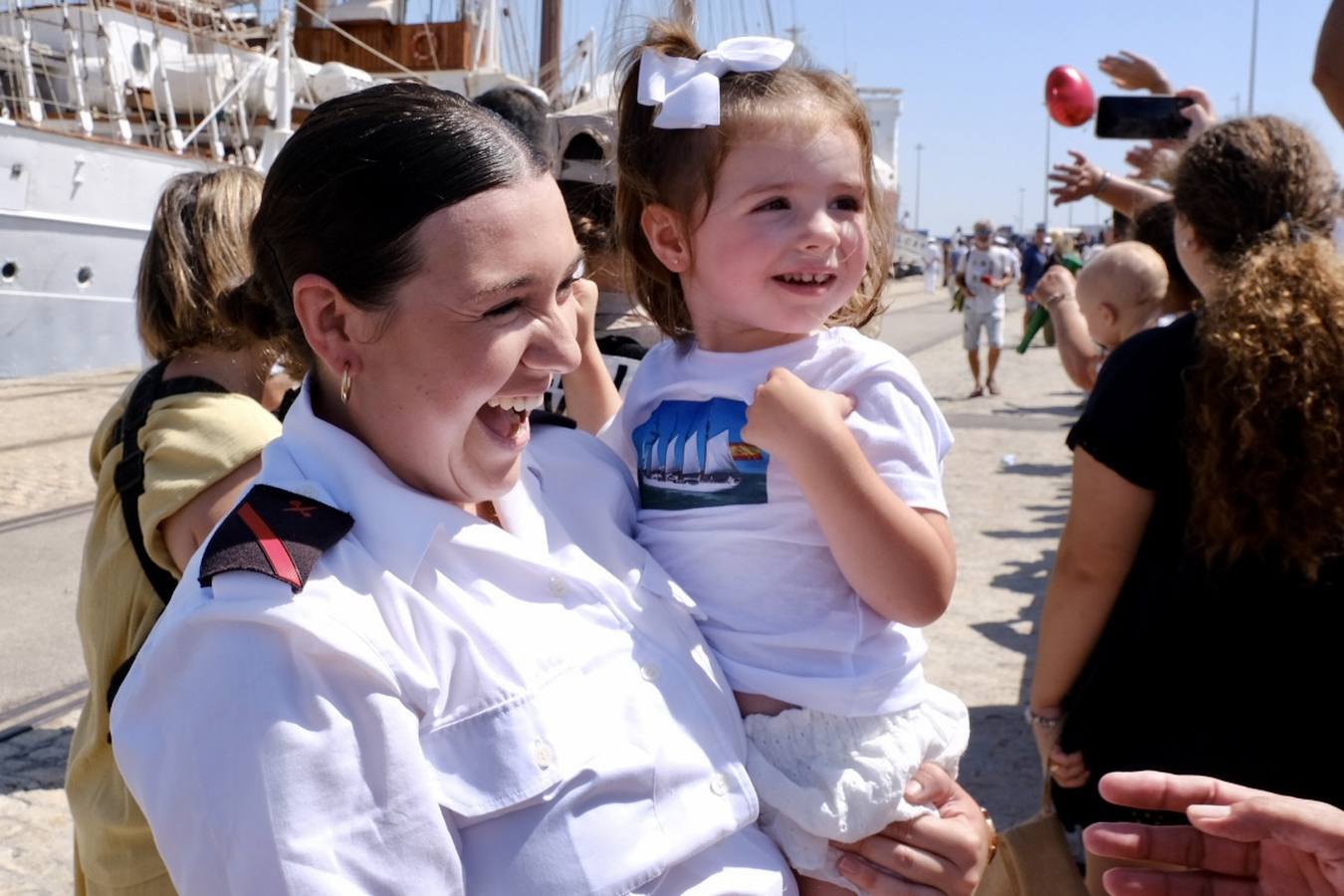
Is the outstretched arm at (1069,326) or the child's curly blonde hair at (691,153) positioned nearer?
the child's curly blonde hair at (691,153)

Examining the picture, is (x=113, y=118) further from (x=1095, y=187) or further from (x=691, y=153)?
(x=691, y=153)

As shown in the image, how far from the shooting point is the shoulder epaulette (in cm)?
119

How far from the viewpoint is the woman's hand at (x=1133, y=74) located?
4.83 m

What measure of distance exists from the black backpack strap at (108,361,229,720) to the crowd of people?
0.01 meters

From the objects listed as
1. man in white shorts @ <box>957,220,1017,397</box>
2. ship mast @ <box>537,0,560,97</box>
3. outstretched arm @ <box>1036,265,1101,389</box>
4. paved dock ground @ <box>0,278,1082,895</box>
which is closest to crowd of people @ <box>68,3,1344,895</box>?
paved dock ground @ <box>0,278,1082,895</box>

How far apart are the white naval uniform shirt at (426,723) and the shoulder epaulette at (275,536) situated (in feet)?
0.05

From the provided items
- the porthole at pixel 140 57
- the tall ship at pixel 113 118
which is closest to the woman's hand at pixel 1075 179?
the tall ship at pixel 113 118

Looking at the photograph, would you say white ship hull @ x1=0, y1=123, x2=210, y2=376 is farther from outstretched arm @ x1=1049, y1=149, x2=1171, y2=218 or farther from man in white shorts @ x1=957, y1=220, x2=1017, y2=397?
outstretched arm @ x1=1049, y1=149, x2=1171, y2=218

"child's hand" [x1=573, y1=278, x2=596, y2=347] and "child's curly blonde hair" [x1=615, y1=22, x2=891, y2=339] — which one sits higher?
"child's curly blonde hair" [x1=615, y1=22, x2=891, y2=339]

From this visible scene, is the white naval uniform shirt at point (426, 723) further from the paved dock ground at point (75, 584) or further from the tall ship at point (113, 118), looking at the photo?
the tall ship at point (113, 118)

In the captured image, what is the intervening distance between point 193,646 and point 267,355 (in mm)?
1200

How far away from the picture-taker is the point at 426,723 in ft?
4.07

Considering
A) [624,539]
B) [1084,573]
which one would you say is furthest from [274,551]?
[1084,573]

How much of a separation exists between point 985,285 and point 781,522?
1258 cm
